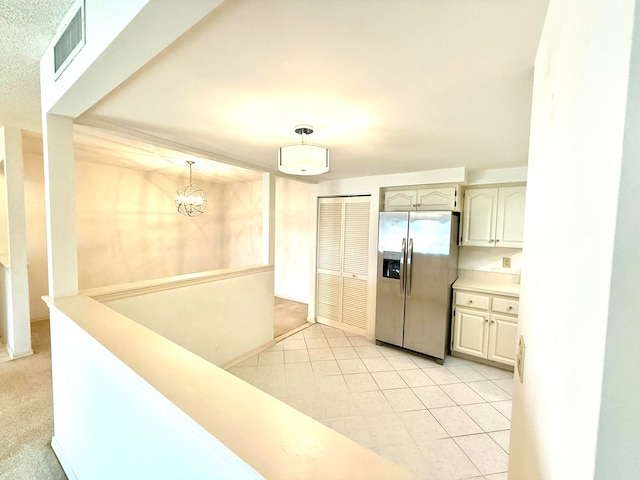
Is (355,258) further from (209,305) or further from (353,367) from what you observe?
(209,305)

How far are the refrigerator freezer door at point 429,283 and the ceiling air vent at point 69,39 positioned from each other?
2.97 meters

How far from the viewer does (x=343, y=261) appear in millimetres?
3928

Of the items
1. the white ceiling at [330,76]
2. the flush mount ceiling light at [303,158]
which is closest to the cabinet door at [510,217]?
the white ceiling at [330,76]

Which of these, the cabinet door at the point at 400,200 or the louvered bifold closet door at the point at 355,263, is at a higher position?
the cabinet door at the point at 400,200

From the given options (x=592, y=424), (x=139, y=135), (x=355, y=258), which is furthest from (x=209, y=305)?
(x=592, y=424)

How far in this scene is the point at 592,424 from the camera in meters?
0.33

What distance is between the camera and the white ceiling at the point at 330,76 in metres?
0.93

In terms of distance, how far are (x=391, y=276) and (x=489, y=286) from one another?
1091 millimetres

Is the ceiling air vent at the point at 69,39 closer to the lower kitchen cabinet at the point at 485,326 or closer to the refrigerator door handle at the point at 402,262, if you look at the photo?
the refrigerator door handle at the point at 402,262

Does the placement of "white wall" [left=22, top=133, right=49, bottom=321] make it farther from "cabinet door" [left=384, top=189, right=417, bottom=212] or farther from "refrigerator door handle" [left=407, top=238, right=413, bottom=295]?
"refrigerator door handle" [left=407, top=238, right=413, bottom=295]

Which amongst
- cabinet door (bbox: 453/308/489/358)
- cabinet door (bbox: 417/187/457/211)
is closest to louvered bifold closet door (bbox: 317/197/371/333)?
cabinet door (bbox: 417/187/457/211)

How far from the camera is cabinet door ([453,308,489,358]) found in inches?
119

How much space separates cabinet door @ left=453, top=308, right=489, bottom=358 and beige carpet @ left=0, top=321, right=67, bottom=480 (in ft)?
11.6

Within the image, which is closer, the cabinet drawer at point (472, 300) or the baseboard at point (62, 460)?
the baseboard at point (62, 460)
